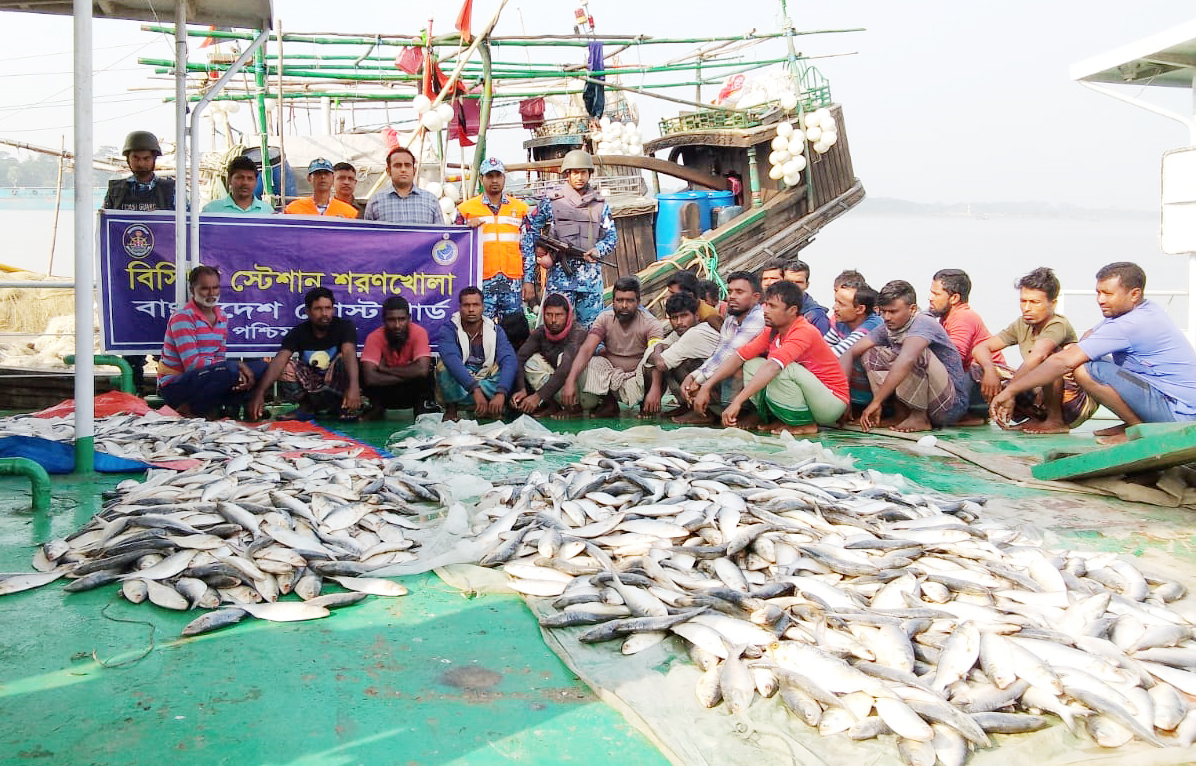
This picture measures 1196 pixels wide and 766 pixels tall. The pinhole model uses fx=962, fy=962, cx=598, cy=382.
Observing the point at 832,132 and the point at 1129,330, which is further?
the point at 832,132

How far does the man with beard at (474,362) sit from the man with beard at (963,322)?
3764mm

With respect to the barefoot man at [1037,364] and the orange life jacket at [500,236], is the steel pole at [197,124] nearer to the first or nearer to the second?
the orange life jacket at [500,236]

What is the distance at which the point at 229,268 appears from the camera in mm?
8070

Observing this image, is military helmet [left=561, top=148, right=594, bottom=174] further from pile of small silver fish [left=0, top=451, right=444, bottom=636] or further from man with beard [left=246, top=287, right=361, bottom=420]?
pile of small silver fish [left=0, top=451, right=444, bottom=636]

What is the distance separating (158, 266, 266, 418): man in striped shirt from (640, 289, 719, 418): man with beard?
334cm

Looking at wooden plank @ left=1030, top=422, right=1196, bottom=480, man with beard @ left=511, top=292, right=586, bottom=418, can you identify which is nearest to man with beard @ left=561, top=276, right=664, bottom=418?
man with beard @ left=511, top=292, right=586, bottom=418

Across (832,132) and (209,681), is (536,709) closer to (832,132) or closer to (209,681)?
(209,681)

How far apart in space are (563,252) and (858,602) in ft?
20.5

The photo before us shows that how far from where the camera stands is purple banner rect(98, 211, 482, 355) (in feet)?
25.5

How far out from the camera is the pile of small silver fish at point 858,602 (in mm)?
2807

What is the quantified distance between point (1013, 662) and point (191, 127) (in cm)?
674

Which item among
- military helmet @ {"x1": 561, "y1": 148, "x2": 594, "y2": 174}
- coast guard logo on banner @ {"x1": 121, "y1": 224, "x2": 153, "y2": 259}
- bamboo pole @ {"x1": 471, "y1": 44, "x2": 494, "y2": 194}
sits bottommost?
coast guard logo on banner @ {"x1": 121, "y1": 224, "x2": 153, "y2": 259}

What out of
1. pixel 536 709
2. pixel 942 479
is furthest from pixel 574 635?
pixel 942 479

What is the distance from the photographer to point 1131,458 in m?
5.25
